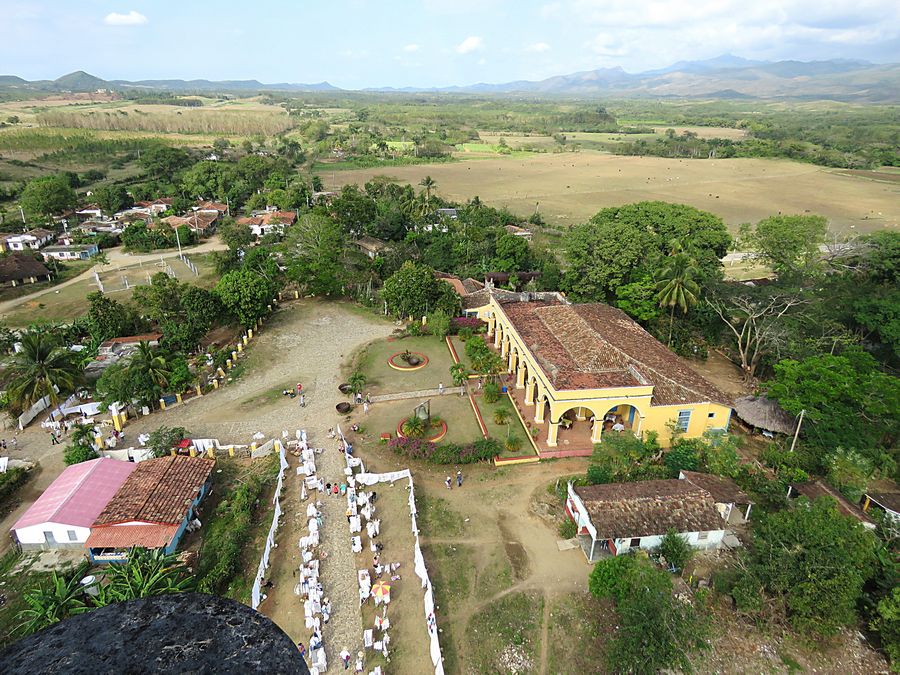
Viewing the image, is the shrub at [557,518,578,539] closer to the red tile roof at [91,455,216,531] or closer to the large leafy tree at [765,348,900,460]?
the large leafy tree at [765,348,900,460]

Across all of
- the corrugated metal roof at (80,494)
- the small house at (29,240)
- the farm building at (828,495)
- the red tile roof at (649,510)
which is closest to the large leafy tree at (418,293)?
the corrugated metal roof at (80,494)

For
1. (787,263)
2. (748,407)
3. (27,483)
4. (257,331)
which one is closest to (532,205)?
(787,263)

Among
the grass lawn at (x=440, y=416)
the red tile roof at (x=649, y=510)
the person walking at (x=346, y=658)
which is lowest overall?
the grass lawn at (x=440, y=416)

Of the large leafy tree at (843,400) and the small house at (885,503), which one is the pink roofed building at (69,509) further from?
the small house at (885,503)

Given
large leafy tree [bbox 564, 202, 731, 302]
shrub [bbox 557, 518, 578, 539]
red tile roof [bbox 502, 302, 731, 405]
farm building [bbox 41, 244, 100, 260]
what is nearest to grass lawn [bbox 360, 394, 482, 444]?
red tile roof [bbox 502, 302, 731, 405]

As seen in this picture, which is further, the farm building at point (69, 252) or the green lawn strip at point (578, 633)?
the farm building at point (69, 252)

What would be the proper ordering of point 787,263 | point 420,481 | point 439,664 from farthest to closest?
point 787,263 < point 420,481 < point 439,664

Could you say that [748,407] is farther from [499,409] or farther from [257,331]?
[257,331]
